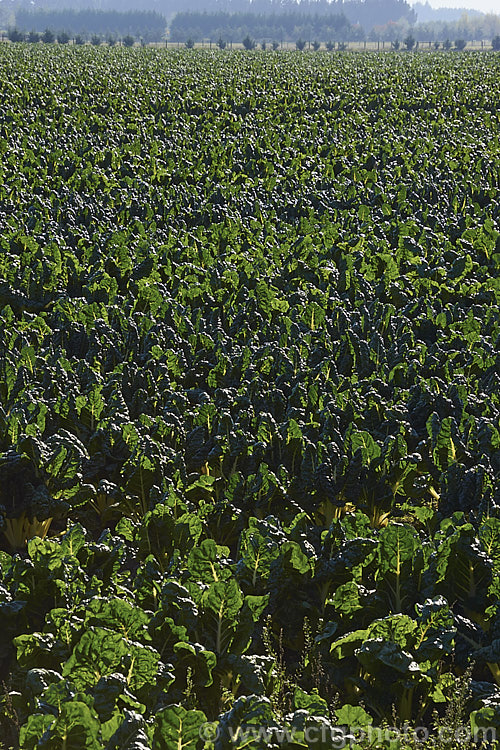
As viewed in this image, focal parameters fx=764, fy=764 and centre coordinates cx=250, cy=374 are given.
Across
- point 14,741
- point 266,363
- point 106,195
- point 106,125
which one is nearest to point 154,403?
point 266,363

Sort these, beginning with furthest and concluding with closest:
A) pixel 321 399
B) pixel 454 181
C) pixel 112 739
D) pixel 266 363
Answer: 1. pixel 454 181
2. pixel 266 363
3. pixel 321 399
4. pixel 112 739

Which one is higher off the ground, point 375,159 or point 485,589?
point 375,159

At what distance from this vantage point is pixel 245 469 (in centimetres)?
536

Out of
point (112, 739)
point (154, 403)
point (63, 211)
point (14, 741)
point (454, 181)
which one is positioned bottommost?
point (14, 741)

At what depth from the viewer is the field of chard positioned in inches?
141

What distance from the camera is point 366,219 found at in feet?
36.7

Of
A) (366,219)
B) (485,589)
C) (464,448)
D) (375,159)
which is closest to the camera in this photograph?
(485,589)

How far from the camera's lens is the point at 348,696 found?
3816mm

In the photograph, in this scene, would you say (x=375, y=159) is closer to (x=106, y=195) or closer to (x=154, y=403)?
(x=106, y=195)

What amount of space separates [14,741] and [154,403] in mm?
2859

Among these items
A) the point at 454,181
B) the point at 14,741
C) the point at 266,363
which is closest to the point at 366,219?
the point at 454,181

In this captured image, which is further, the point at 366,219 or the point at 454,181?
the point at 454,181

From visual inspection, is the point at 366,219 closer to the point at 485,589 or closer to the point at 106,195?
the point at 106,195

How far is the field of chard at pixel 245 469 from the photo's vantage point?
11.8ft
